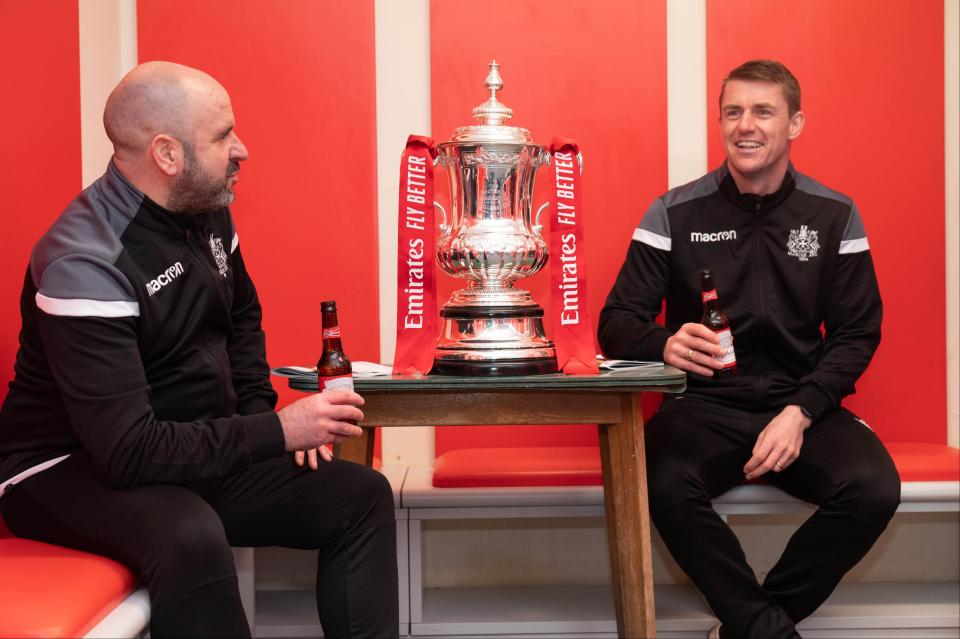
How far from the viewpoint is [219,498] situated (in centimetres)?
217

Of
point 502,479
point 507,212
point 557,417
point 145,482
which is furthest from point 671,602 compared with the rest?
point 145,482

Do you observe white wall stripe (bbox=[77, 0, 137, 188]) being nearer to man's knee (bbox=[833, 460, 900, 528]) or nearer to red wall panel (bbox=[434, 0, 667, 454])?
red wall panel (bbox=[434, 0, 667, 454])

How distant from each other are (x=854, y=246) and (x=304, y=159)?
1645 mm

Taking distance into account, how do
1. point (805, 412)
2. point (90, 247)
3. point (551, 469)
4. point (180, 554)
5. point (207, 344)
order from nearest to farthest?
point (180, 554), point (90, 247), point (207, 344), point (805, 412), point (551, 469)

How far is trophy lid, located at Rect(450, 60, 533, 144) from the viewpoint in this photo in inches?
97.3

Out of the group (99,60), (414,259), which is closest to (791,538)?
(414,259)

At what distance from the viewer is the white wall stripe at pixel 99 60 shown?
3061mm

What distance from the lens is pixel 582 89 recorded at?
3.27 metres

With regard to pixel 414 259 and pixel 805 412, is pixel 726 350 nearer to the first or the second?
pixel 805 412

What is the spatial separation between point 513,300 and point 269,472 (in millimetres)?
692

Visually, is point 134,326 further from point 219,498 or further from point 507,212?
point 507,212

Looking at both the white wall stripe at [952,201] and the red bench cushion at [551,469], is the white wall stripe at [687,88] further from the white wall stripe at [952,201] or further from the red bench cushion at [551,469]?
the red bench cushion at [551,469]

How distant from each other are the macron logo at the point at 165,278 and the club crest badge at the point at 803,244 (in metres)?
1.70

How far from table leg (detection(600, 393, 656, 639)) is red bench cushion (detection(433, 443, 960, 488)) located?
13.1 inches
